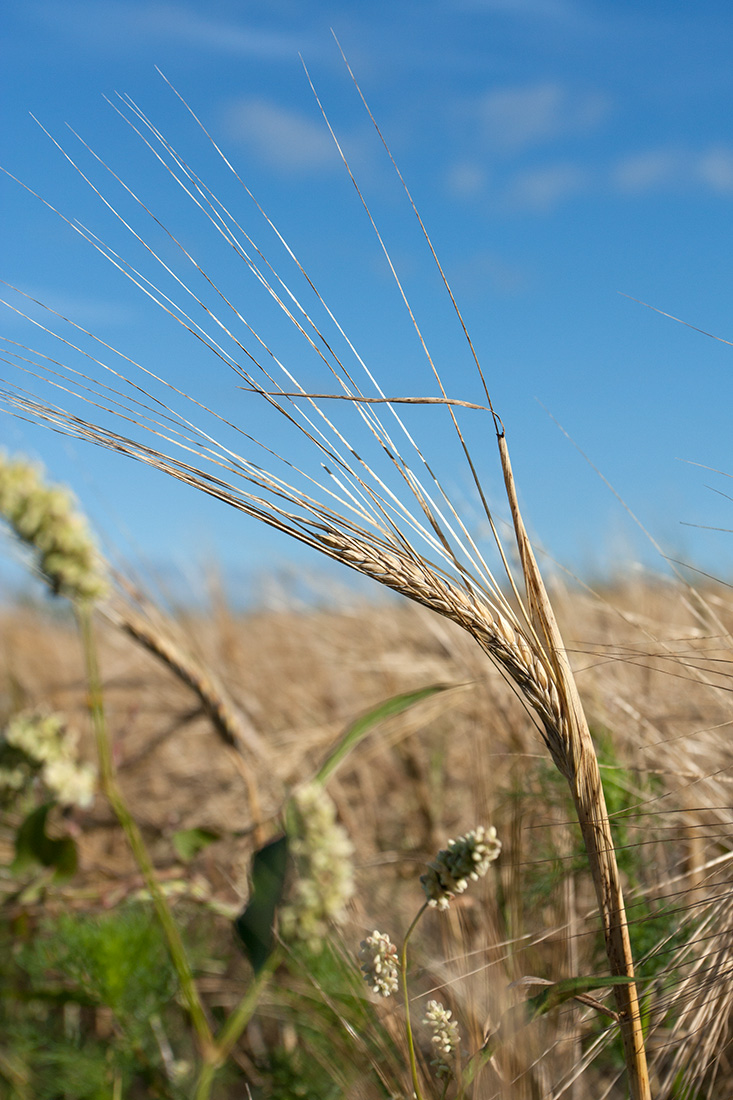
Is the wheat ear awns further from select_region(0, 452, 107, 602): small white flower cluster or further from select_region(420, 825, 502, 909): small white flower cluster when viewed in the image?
select_region(0, 452, 107, 602): small white flower cluster

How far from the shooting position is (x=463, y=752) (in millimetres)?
2441

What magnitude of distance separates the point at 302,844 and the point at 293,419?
40 cm

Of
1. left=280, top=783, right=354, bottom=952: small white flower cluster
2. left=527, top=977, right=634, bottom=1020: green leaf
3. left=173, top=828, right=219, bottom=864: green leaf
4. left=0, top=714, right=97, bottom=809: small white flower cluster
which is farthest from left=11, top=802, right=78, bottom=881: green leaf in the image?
left=527, top=977, right=634, bottom=1020: green leaf

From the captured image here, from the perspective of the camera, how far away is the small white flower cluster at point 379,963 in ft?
2.10

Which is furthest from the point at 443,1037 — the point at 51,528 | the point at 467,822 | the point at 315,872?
the point at 467,822

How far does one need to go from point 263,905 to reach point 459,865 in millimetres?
158

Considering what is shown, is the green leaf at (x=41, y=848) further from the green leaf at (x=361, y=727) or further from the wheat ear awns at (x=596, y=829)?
the wheat ear awns at (x=596, y=829)

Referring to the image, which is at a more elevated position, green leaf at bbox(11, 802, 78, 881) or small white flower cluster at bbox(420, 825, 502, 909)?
small white flower cluster at bbox(420, 825, 502, 909)

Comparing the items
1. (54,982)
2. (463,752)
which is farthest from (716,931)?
(463,752)

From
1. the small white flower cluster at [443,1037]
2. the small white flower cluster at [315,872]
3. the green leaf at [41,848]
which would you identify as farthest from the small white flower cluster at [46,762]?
the small white flower cluster at [443,1037]

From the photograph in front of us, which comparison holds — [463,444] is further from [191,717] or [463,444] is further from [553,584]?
[553,584]

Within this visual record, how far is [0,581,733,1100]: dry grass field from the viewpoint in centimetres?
76

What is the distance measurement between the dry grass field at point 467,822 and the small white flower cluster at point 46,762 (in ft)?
0.81

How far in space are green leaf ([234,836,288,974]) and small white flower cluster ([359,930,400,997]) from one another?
0.27ft
